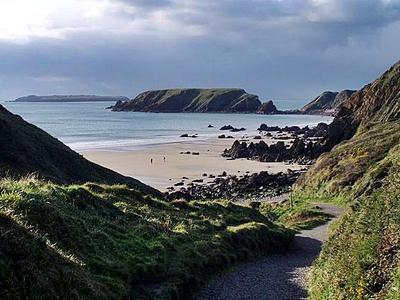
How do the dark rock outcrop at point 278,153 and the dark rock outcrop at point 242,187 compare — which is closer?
the dark rock outcrop at point 242,187

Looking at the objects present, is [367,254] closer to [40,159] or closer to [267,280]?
[267,280]

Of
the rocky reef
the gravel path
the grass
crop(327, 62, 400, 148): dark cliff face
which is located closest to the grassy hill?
the gravel path

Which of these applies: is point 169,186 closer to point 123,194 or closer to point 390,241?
point 123,194

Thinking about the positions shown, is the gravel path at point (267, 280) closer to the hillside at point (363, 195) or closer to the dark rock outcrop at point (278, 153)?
the hillside at point (363, 195)

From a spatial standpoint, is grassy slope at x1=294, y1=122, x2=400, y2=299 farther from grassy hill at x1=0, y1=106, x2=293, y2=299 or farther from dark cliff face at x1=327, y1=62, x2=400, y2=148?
dark cliff face at x1=327, y1=62, x2=400, y2=148

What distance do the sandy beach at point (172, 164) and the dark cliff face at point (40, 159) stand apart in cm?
1407

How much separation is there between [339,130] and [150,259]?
70834mm

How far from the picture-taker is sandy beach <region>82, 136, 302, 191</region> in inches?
2948

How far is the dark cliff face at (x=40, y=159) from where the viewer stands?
44.2m

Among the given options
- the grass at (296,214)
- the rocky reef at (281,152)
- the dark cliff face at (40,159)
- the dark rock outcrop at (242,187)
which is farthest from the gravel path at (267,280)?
the rocky reef at (281,152)

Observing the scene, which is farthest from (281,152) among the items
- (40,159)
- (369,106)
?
(40,159)

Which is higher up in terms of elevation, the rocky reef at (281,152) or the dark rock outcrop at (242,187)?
the rocky reef at (281,152)

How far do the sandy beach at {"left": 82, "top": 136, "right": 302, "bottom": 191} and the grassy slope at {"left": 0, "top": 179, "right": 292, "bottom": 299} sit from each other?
1370 inches

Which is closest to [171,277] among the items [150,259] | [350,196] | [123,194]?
[150,259]
